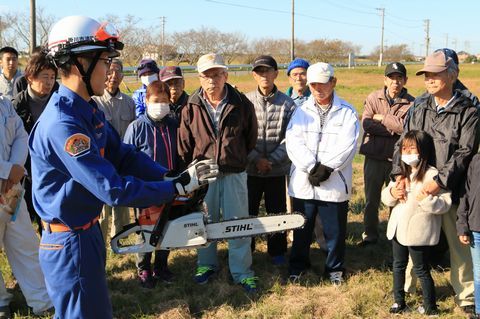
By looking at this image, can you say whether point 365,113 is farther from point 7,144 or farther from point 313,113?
point 7,144

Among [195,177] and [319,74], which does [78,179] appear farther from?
[319,74]

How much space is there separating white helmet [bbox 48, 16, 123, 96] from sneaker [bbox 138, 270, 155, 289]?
265 centimetres

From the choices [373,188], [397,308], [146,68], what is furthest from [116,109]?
[397,308]

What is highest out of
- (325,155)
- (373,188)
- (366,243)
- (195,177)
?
(195,177)

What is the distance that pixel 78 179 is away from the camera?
2.28 meters

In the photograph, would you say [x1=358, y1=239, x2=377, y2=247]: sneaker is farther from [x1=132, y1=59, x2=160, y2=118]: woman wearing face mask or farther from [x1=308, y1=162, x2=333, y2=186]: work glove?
[x1=132, y1=59, x2=160, y2=118]: woman wearing face mask

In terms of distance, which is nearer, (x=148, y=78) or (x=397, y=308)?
(x=397, y=308)

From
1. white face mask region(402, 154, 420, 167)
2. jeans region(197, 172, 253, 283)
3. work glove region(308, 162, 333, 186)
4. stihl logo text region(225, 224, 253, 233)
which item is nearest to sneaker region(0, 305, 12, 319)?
jeans region(197, 172, 253, 283)

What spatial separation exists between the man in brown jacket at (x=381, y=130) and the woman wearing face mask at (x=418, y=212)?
1.16 meters

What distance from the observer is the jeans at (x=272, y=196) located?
16.9 ft

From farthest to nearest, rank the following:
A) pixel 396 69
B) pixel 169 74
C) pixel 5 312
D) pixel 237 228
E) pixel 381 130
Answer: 1. pixel 169 74
2. pixel 381 130
3. pixel 396 69
4. pixel 5 312
5. pixel 237 228

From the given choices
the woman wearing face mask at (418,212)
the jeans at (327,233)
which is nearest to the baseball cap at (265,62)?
the jeans at (327,233)

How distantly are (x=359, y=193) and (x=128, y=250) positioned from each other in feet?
17.1

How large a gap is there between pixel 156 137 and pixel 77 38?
218cm
